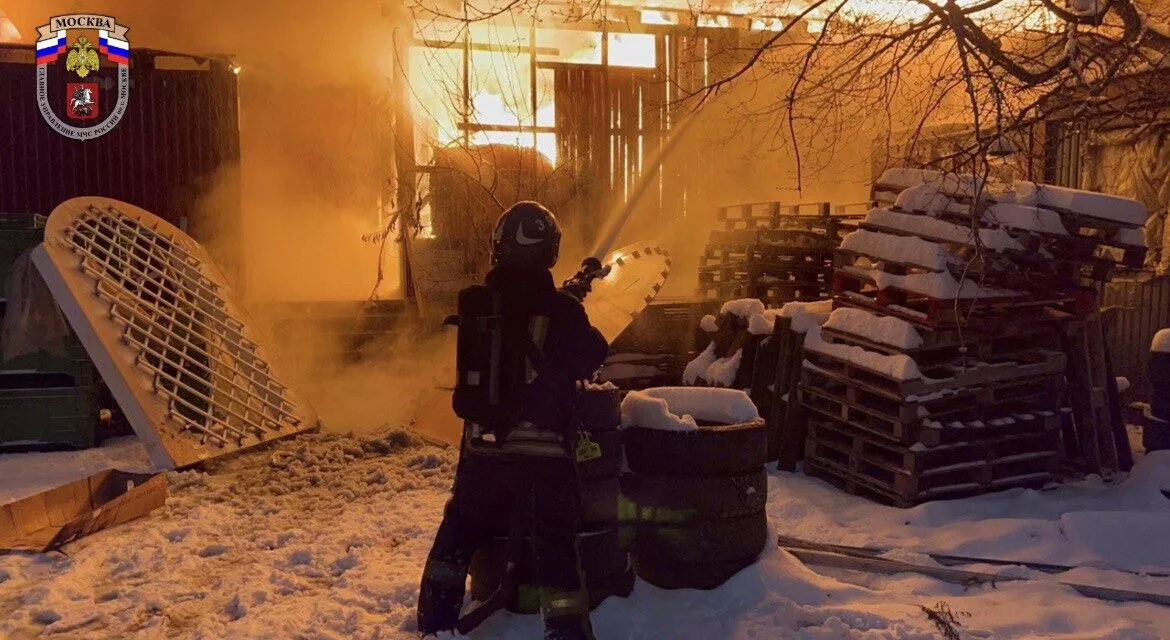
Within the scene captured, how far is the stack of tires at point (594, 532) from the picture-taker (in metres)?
4.31

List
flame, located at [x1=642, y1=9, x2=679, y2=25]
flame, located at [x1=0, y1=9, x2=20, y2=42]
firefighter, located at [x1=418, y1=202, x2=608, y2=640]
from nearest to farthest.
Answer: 1. firefighter, located at [x1=418, y1=202, x2=608, y2=640]
2. flame, located at [x1=0, y1=9, x2=20, y2=42]
3. flame, located at [x1=642, y1=9, x2=679, y2=25]

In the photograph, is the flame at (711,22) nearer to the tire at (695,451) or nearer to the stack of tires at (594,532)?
the tire at (695,451)

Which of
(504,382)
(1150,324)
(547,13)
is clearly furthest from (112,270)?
(1150,324)

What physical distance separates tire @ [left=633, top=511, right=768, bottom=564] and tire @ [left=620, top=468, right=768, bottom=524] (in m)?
0.04

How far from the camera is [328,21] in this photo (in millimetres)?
16734

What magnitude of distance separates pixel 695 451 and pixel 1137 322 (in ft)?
26.8

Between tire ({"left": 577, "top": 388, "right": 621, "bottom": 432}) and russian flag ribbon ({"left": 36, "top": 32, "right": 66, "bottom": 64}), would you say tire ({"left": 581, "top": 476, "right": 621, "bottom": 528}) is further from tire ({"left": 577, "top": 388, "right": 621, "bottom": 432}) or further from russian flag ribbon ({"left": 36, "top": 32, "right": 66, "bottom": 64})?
russian flag ribbon ({"left": 36, "top": 32, "right": 66, "bottom": 64})

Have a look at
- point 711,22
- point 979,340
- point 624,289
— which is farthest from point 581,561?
point 711,22

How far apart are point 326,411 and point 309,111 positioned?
8.19 metres

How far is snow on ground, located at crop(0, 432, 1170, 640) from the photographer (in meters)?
4.35

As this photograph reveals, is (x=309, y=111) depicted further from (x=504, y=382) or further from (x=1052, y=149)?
(x=504, y=382)

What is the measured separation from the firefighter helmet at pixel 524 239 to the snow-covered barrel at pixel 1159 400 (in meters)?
6.03

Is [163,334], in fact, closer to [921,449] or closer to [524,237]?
[524,237]

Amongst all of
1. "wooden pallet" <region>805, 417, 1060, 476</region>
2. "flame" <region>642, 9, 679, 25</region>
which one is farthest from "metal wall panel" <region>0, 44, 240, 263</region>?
"wooden pallet" <region>805, 417, 1060, 476</region>
